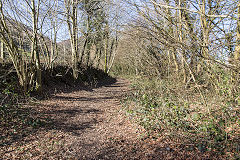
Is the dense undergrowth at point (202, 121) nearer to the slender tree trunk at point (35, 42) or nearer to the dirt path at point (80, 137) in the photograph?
the dirt path at point (80, 137)

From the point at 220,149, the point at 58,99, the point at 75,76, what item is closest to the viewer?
the point at 220,149

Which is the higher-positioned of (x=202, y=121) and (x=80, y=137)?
(x=202, y=121)

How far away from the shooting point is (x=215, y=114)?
3.73 metres

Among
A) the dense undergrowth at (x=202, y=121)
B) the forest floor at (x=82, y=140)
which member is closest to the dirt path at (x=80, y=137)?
the forest floor at (x=82, y=140)

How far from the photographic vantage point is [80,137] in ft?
13.9

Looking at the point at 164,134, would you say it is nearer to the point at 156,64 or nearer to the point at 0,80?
the point at 156,64

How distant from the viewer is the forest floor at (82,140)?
3.41m

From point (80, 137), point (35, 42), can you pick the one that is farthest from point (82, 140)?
point (35, 42)

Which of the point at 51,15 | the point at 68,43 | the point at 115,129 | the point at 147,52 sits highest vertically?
the point at 51,15

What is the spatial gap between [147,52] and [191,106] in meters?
2.64

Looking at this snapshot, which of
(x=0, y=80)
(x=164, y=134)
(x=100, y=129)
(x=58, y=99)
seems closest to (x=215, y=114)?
(x=164, y=134)

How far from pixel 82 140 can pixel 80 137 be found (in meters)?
0.18

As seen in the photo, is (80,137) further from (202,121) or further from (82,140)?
(202,121)

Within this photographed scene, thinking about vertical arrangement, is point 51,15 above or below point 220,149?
above
